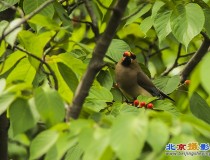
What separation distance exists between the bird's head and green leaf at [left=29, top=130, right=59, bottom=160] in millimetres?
2593

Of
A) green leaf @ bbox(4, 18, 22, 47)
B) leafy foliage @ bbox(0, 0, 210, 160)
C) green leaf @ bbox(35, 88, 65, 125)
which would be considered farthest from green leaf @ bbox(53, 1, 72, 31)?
green leaf @ bbox(35, 88, 65, 125)

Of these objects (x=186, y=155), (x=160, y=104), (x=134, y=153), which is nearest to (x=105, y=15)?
(x=160, y=104)

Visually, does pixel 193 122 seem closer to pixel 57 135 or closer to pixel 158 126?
pixel 158 126

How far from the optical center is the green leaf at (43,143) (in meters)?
2.12

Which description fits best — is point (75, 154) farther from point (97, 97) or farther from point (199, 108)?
point (199, 108)

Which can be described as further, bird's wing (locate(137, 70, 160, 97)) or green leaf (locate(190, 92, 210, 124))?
bird's wing (locate(137, 70, 160, 97))

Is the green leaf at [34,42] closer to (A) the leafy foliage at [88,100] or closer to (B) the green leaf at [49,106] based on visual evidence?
(A) the leafy foliage at [88,100]

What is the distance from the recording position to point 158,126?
201 cm

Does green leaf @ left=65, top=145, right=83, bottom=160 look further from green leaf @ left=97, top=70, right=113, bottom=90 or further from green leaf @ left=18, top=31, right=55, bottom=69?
green leaf @ left=97, top=70, right=113, bottom=90

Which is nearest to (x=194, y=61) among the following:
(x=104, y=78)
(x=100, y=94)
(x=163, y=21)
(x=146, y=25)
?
(x=146, y=25)

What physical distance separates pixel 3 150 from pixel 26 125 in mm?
1758

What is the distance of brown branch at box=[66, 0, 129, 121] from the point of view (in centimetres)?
229

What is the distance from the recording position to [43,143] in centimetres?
215

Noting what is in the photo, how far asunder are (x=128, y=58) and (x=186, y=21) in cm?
182
